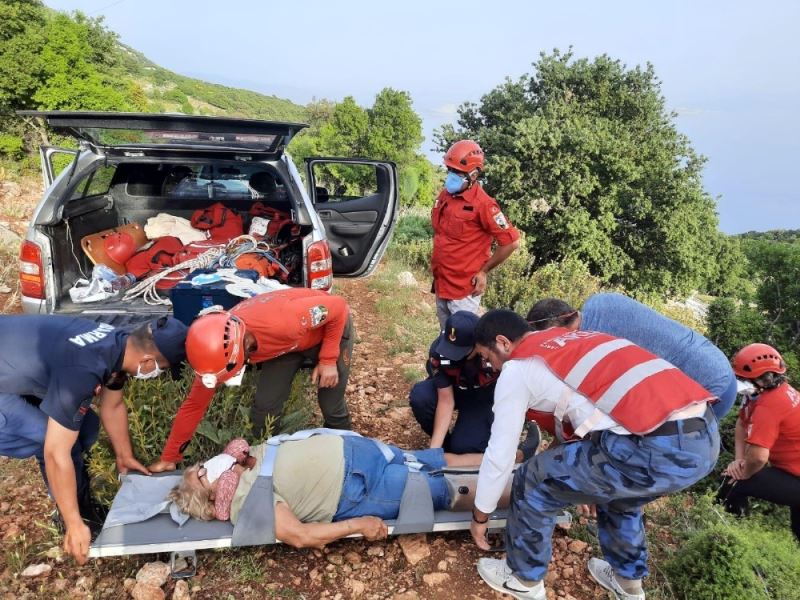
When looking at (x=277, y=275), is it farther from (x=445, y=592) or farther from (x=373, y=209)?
(x=445, y=592)

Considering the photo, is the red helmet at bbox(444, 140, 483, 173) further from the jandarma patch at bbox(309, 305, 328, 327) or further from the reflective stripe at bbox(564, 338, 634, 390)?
the reflective stripe at bbox(564, 338, 634, 390)

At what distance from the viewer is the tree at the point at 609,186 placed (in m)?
15.8

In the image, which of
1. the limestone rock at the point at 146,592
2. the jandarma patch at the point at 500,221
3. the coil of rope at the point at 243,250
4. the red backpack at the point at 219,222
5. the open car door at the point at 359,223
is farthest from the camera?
the open car door at the point at 359,223

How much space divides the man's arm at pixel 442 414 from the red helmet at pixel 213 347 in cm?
117

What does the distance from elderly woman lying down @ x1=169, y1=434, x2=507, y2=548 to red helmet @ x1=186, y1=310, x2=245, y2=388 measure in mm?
394

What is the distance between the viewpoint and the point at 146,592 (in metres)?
2.17

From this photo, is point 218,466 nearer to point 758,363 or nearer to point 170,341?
point 170,341

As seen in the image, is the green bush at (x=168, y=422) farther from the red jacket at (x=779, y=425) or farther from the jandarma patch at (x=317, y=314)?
the red jacket at (x=779, y=425)

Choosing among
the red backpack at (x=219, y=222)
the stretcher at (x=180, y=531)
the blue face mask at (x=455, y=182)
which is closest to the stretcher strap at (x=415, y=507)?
the stretcher at (x=180, y=531)

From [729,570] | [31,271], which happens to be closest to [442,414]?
[729,570]

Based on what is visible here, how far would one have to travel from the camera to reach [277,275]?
4074 millimetres

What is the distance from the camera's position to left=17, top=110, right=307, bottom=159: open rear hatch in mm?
3246

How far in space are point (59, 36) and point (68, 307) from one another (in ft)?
35.6

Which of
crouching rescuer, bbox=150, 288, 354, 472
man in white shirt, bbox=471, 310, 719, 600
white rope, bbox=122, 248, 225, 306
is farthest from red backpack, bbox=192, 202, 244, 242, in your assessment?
man in white shirt, bbox=471, 310, 719, 600
